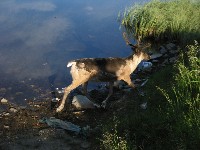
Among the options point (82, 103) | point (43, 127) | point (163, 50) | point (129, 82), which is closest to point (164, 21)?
point (163, 50)

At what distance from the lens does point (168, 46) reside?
52.5 ft

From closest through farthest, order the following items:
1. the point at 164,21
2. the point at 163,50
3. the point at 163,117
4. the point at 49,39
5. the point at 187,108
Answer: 1. the point at 187,108
2. the point at 163,117
3. the point at 163,50
4. the point at 164,21
5. the point at 49,39

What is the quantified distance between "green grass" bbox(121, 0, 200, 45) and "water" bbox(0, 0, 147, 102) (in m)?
0.84

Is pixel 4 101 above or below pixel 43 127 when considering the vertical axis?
above

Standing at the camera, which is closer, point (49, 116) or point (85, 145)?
point (85, 145)

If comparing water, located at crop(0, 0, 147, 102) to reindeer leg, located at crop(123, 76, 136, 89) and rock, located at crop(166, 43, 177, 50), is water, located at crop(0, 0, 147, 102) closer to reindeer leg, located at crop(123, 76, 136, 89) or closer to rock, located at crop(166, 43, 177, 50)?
rock, located at crop(166, 43, 177, 50)

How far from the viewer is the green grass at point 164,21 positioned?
16016 mm

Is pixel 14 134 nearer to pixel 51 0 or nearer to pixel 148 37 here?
pixel 148 37

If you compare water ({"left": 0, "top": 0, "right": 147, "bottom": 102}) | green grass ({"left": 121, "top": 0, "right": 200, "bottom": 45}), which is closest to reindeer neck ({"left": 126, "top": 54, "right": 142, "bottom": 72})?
water ({"left": 0, "top": 0, "right": 147, "bottom": 102})

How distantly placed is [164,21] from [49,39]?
4.43 meters

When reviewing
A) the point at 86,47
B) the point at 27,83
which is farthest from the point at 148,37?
the point at 27,83

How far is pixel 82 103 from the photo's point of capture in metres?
11.2

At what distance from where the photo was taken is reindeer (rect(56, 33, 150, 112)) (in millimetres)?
10891

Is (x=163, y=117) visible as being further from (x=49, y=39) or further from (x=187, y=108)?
(x=49, y=39)
